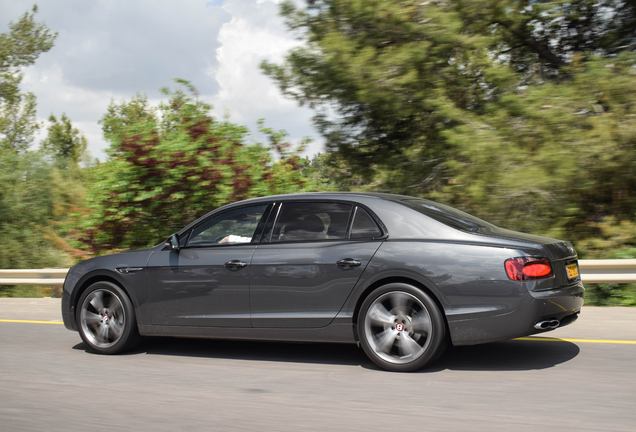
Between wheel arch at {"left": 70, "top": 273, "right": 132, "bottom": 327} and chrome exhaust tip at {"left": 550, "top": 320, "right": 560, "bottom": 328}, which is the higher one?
wheel arch at {"left": 70, "top": 273, "right": 132, "bottom": 327}

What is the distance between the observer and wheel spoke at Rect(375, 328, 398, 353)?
17.3 feet

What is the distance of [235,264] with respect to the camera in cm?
589

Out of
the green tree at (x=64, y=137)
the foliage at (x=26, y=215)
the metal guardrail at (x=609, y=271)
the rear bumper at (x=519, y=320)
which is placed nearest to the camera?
the rear bumper at (x=519, y=320)

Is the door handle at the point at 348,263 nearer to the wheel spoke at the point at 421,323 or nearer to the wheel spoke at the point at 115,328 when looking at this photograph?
the wheel spoke at the point at 421,323

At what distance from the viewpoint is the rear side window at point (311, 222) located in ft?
18.8

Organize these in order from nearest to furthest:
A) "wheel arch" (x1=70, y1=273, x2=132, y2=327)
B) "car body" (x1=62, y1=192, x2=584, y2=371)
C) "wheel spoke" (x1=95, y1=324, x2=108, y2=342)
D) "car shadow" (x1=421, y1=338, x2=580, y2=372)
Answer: "car body" (x1=62, y1=192, x2=584, y2=371) < "car shadow" (x1=421, y1=338, x2=580, y2=372) < "wheel spoke" (x1=95, y1=324, x2=108, y2=342) < "wheel arch" (x1=70, y1=273, x2=132, y2=327)

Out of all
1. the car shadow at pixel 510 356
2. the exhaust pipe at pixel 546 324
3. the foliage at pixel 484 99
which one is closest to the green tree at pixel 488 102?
the foliage at pixel 484 99

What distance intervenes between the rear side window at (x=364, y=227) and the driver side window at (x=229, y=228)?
989 millimetres

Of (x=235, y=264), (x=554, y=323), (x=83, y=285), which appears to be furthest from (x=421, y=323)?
(x=83, y=285)

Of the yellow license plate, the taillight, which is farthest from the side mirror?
the yellow license plate

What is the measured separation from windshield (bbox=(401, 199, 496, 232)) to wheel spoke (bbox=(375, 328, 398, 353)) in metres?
1.04

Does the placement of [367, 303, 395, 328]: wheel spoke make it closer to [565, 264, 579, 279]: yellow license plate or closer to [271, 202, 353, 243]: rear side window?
[271, 202, 353, 243]: rear side window

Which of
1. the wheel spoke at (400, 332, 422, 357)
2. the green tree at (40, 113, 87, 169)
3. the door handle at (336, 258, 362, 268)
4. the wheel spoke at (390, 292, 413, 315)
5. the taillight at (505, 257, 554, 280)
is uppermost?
the green tree at (40, 113, 87, 169)

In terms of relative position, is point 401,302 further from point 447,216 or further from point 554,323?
point 554,323
